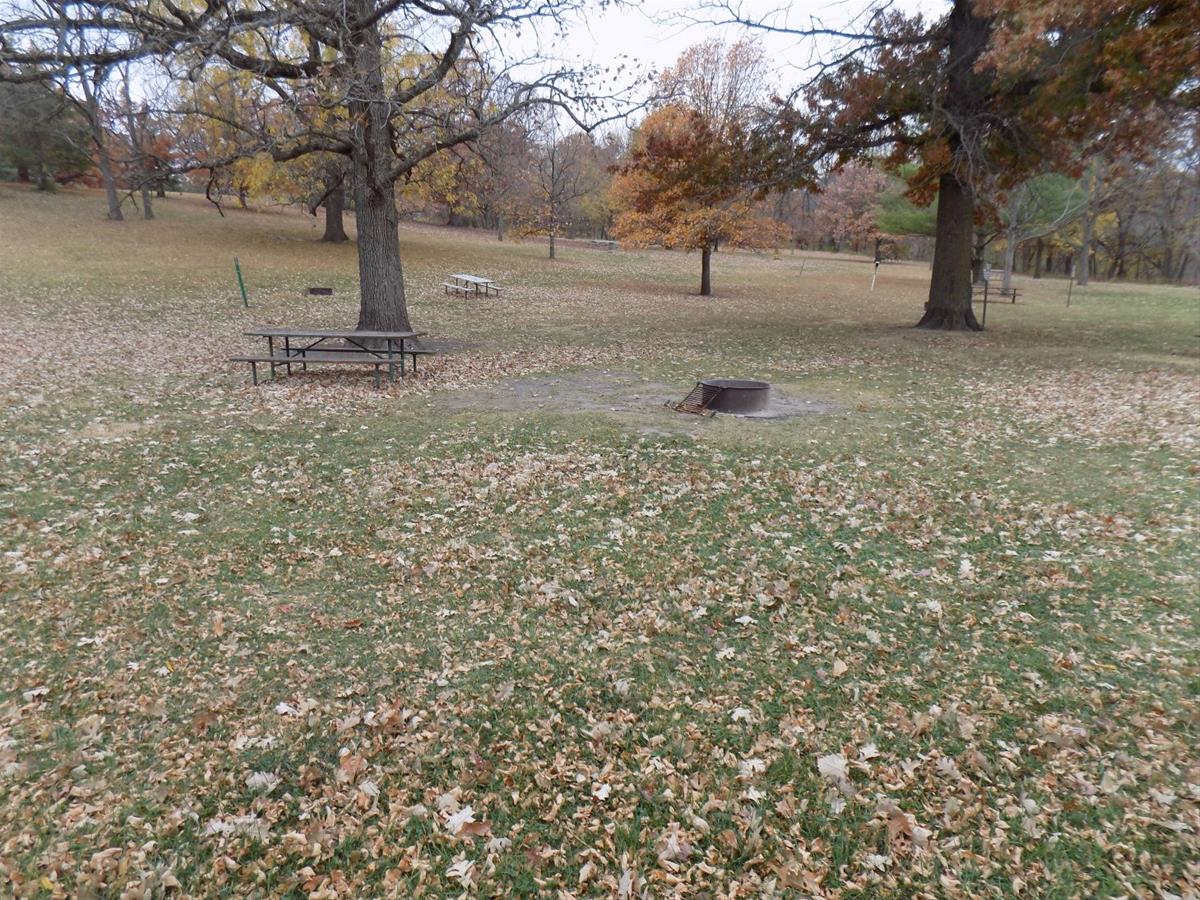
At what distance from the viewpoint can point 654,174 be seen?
17.7 m

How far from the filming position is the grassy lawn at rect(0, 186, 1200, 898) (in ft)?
9.54

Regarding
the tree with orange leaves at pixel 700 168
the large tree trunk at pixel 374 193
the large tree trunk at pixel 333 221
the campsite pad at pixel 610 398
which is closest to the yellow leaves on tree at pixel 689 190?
the tree with orange leaves at pixel 700 168

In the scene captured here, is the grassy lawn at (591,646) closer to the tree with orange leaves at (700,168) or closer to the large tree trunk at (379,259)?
the large tree trunk at (379,259)

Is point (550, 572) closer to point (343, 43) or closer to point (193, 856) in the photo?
point (193, 856)

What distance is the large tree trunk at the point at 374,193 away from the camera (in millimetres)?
11328

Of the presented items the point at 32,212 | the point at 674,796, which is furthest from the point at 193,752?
the point at 32,212

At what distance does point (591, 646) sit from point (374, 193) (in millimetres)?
10654

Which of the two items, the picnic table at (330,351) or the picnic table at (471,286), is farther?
the picnic table at (471,286)

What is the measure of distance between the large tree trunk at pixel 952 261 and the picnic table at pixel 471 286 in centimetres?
1273

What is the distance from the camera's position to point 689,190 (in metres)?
16.9

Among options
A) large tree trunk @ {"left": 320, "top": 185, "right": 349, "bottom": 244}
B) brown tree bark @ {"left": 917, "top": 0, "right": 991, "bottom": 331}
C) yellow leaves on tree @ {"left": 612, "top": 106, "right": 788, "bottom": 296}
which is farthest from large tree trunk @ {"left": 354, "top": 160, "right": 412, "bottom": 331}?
large tree trunk @ {"left": 320, "top": 185, "right": 349, "bottom": 244}

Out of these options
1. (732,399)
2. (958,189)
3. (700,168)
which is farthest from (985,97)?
(732,399)

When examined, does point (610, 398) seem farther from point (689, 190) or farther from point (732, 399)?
point (689, 190)

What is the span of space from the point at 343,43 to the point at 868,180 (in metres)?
53.6
